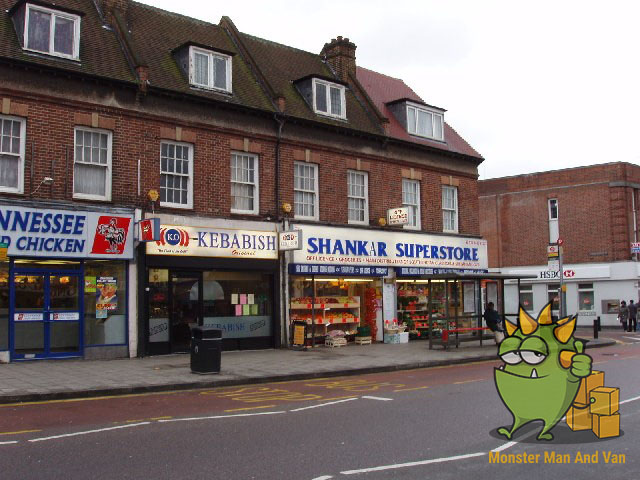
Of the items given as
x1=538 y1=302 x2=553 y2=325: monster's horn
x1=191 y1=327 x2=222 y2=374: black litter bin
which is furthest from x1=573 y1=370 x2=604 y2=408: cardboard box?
x1=191 y1=327 x2=222 y2=374: black litter bin

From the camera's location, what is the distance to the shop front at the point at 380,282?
71.5 ft

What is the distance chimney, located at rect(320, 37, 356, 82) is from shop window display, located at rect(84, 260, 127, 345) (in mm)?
13224

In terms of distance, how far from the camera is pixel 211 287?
19.9 meters

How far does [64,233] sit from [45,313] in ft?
7.00

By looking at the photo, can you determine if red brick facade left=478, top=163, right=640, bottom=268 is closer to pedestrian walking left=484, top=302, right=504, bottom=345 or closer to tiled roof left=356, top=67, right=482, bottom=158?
tiled roof left=356, top=67, right=482, bottom=158

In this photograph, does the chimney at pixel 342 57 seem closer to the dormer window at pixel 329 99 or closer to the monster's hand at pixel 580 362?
the dormer window at pixel 329 99

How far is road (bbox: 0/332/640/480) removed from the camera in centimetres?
661

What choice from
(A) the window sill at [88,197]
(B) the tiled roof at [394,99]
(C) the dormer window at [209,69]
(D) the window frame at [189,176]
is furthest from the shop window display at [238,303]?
(B) the tiled roof at [394,99]

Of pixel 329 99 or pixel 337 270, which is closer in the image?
pixel 337 270

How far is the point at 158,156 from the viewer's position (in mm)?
18969

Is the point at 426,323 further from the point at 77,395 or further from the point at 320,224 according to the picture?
the point at 77,395

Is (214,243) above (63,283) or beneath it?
above

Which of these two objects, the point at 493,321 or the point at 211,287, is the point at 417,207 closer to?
the point at 493,321

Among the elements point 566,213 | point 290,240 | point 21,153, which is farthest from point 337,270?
point 566,213
